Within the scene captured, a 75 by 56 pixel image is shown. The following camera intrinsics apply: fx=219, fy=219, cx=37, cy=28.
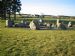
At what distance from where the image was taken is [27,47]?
36.7 ft

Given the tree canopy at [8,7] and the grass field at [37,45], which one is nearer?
the grass field at [37,45]

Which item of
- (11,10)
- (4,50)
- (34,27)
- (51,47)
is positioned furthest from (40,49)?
(11,10)

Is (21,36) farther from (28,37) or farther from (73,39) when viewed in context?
(73,39)

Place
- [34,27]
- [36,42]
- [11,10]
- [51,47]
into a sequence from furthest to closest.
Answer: [11,10] → [34,27] → [36,42] → [51,47]

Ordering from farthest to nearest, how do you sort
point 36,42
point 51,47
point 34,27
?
point 34,27
point 36,42
point 51,47

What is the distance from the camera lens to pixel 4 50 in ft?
35.7

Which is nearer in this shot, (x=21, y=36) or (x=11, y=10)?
(x=21, y=36)

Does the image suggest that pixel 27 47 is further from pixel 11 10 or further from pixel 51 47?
pixel 11 10

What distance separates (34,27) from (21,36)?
650 cm

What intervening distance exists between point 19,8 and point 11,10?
3105mm

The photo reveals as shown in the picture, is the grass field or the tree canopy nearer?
the grass field

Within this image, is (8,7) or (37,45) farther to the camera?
(8,7)

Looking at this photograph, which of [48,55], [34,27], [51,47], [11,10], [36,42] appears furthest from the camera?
[11,10]

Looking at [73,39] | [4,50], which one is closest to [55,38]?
[73,39]
